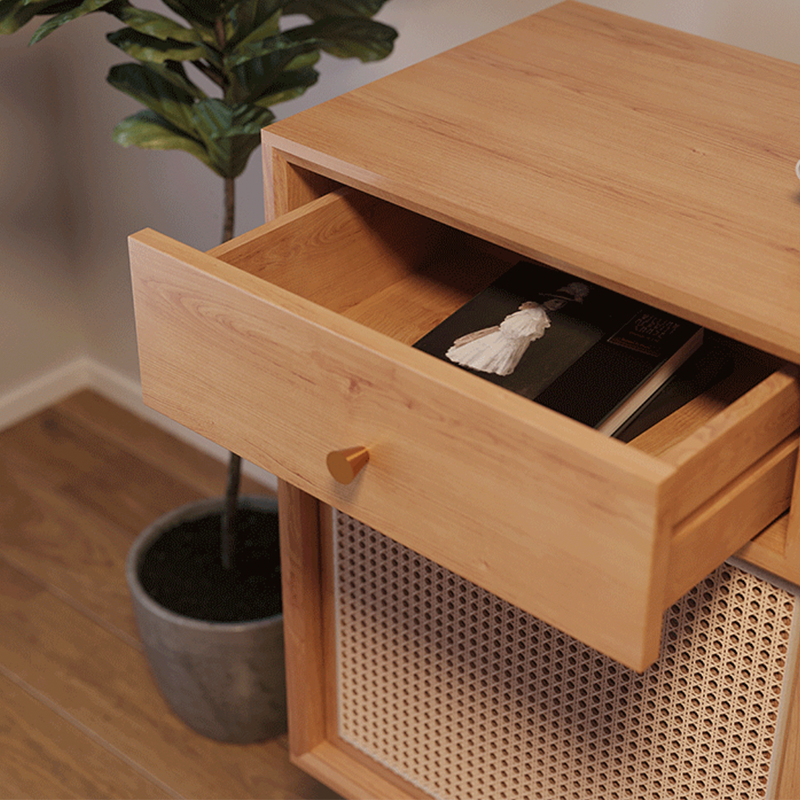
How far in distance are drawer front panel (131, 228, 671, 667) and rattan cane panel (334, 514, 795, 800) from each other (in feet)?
0.73

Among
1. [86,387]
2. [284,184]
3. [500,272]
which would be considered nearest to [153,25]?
[284,184]

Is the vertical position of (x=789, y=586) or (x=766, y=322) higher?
(x=766, y=322)

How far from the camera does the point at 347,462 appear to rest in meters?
0.75

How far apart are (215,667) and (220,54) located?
776 millimetres

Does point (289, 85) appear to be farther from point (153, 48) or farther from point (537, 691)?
point (537, 691)

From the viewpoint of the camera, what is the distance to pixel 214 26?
118 centimetres

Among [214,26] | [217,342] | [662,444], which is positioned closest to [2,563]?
[214,26]

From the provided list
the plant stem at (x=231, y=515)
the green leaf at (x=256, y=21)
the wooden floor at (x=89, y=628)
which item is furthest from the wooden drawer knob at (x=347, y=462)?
the wooden floor at (x=89, y=628)

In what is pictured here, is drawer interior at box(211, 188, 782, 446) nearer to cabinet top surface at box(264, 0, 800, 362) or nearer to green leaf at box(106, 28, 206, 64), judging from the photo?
cabinet top surface at box(264, 0, 800, 362)

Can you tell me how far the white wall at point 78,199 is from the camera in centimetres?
188

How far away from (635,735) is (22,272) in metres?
1.54

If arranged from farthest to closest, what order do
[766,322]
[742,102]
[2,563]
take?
1. [2,563]
2. [742,102]
3. [766,322]

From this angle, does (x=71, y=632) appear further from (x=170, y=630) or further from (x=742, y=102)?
(x=742, y=102)

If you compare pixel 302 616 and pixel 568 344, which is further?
pixel 302 616
